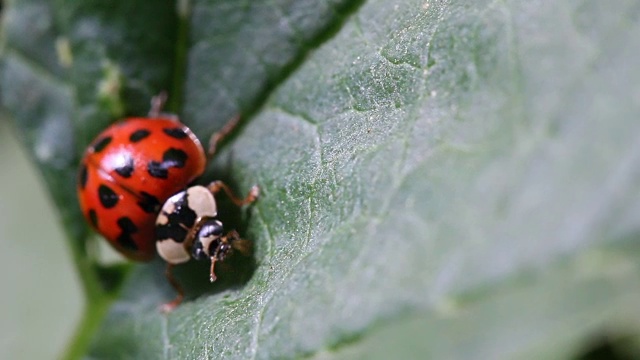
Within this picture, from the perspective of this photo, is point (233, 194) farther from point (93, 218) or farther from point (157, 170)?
point (93, 218)

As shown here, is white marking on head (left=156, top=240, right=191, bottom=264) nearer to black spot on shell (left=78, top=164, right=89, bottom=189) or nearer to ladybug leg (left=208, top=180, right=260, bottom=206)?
ladybug leg (left=208, top=180, right=260, bottom=206)

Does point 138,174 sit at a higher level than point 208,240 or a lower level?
higher

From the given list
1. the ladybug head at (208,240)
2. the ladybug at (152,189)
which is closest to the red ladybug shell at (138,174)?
the ladybug at (152,189)

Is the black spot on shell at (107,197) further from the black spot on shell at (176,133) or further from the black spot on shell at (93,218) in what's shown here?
the black spot on shell at (176,133)

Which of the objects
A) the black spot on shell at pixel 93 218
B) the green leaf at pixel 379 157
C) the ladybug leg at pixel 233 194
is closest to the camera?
the green leaf at pixel 379 157

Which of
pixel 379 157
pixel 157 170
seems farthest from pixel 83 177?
pixel 379 157

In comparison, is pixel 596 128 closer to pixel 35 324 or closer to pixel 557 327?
pixel 557 327

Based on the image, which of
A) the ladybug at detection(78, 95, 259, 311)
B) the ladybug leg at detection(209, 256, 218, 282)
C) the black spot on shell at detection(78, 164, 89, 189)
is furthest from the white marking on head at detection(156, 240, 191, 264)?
the black spot on shell at detection(78, 164, 89, 189)
